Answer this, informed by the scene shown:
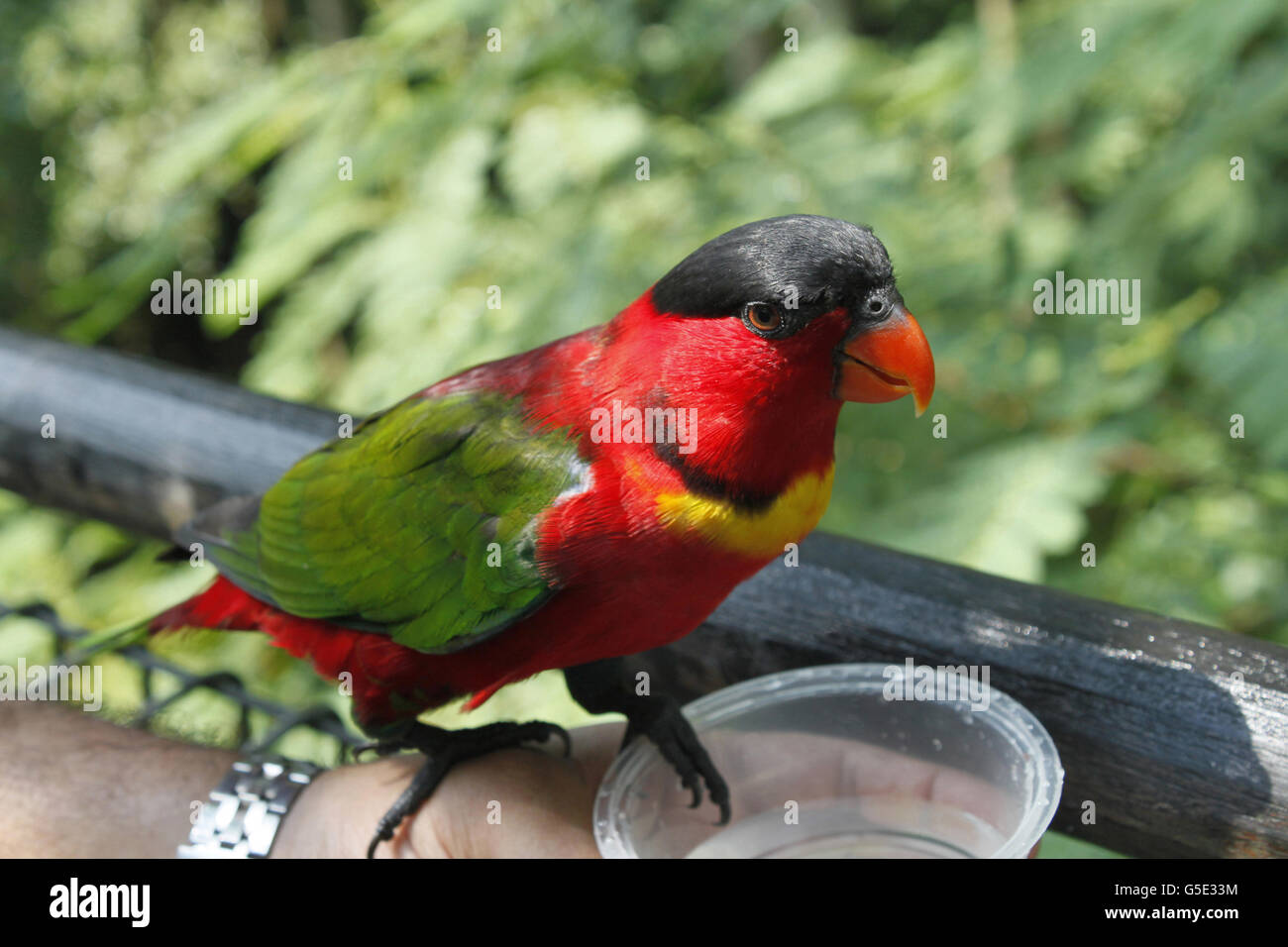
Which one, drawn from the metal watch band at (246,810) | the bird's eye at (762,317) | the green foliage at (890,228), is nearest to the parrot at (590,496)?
the bird's eye at (762,317)

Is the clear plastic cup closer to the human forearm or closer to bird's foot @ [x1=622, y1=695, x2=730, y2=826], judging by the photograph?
bird's foot @ [x1=622, y1=695, x2=730, y2=826]

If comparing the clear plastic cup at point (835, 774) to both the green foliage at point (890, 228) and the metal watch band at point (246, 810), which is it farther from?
the green foliage at point (890, 228)

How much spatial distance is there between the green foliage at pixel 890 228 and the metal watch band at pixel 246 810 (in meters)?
0.90

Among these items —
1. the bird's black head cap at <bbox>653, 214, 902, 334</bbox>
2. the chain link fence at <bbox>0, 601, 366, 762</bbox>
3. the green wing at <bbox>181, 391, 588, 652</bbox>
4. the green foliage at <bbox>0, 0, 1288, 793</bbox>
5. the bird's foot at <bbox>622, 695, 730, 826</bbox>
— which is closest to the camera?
the bird's black head cap at <bbox>653, 214, 902, 334</bbox>

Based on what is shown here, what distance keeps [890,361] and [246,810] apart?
1.06 meters

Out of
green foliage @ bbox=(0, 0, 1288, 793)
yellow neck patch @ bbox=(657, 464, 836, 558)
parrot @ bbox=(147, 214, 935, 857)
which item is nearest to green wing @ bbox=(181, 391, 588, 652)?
parrot @ bbox=(147, 214, 935, 857)

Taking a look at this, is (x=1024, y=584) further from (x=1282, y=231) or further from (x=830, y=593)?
(x=1282, y=231)

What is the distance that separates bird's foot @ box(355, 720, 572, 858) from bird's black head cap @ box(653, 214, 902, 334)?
722mm

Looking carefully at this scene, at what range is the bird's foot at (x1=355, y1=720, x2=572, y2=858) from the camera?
1.55 m

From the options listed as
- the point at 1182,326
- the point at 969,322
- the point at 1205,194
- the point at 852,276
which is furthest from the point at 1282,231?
the point at 852,276

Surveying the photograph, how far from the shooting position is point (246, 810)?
5.08 feet

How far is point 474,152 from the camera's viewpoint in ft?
7.24

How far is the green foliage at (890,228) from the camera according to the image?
81.0 inches
